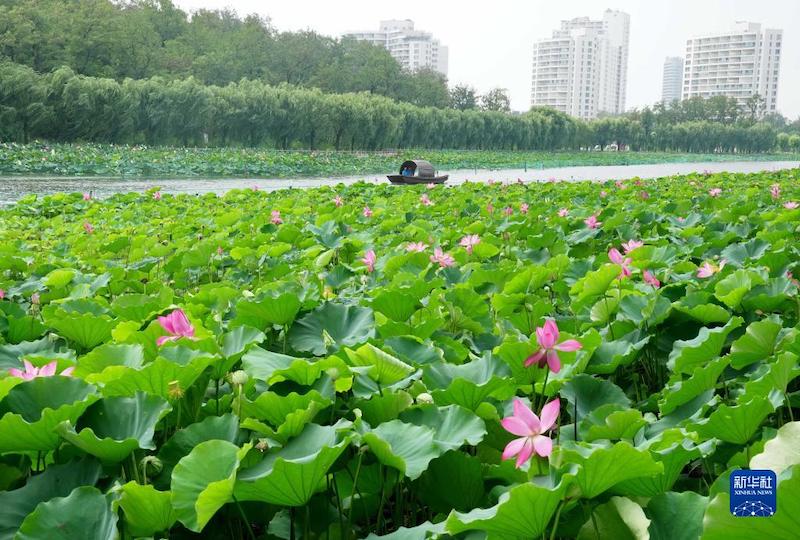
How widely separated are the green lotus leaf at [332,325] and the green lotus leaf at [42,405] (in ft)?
1.78

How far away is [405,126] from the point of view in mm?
36219

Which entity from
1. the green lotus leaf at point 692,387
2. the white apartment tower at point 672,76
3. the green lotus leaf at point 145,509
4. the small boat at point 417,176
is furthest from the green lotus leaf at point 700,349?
the white apartment tower at point 672,76

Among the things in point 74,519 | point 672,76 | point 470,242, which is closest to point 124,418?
point 74,519

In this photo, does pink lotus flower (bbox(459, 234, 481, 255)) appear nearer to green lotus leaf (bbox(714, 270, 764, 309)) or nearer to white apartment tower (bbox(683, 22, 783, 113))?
green lotus leaf (bbox(714, 270, 764, 309))

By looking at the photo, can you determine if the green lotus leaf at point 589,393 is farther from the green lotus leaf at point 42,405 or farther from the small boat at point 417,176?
the small boat at point 417,176

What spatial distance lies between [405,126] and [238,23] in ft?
97.9

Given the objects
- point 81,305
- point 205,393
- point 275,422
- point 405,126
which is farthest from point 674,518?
point 405,126

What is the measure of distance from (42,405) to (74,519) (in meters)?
0.24

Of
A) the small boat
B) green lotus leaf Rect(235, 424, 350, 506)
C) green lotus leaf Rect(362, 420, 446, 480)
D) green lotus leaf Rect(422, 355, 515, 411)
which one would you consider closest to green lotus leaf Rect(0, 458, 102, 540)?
green lotus leaf Rect(235, 424, 350, 506)

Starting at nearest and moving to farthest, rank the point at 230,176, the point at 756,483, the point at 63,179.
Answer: the point at 756,483, the point at 63,179, the point at 230,176

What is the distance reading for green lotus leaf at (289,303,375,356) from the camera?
150 centimetres

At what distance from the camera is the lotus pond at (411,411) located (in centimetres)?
76

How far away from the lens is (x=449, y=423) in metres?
0.97

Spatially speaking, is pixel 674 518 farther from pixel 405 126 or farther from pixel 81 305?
pixel 405 126
